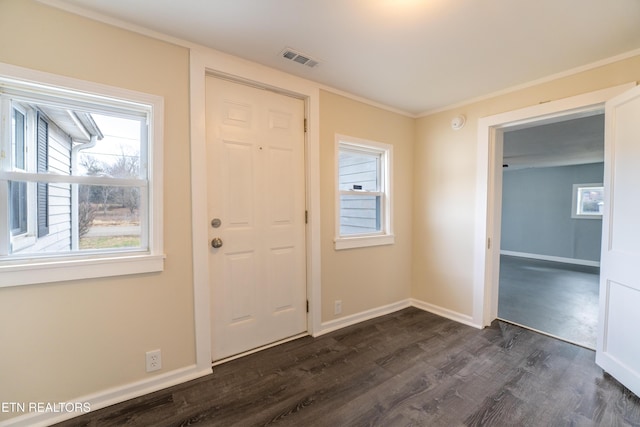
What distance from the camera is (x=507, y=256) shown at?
24.2 ft

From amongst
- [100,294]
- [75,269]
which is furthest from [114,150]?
[100,294]

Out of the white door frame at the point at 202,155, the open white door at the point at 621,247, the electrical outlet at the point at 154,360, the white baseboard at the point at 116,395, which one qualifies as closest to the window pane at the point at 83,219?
the white door frame at the point at 202,155

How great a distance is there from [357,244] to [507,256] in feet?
21.3

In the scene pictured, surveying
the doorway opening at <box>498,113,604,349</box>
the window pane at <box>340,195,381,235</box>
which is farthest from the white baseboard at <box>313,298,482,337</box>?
the window pane at <box>340,195,381,235</box>

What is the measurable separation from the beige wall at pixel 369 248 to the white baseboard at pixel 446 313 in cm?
18

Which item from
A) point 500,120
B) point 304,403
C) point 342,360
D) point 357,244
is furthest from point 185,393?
point 500,120

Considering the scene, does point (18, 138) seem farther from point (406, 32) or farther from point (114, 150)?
point (406, 32)

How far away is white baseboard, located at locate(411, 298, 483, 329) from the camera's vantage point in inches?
116

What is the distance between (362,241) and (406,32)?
1924 millimetres

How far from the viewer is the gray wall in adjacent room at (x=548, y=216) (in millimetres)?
6270

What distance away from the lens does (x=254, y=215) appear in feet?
7.68

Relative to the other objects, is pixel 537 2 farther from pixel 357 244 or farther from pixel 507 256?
pixel 507 256

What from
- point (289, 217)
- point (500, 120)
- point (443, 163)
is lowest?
point (289, 217)

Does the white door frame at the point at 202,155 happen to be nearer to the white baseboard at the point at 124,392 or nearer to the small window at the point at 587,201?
the white baseboard at the point at 124,392
